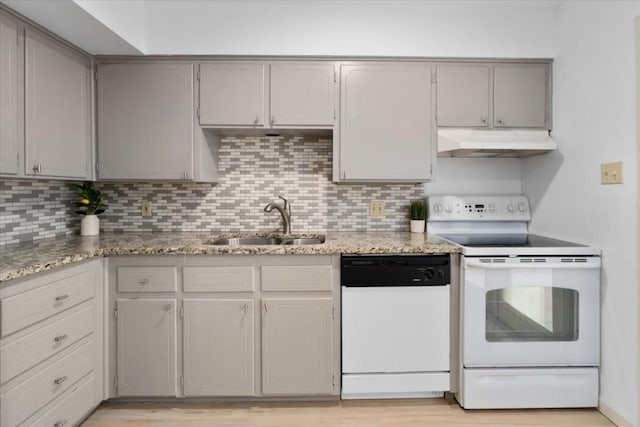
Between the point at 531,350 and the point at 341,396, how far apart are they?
1.09 m

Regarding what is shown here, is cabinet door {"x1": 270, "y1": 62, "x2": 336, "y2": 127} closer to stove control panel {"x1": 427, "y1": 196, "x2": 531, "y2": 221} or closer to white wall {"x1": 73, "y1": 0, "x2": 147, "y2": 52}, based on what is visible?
white wall {"x1": 73, "y1": 0, "x2": 147, "y2": 52}

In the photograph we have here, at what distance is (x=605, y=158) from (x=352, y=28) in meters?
1.64

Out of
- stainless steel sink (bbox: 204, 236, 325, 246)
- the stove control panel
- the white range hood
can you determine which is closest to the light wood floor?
stainless steel sink (bbox: 204, 236, 325, 246)

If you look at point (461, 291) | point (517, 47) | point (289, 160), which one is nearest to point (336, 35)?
point (289, 160)

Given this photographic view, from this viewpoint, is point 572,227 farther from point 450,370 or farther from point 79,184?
point 79,184

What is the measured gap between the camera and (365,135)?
2439mm

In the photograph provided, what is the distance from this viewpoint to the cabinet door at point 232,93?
7.89ft

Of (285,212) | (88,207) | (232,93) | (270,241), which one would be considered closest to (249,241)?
(270,241)

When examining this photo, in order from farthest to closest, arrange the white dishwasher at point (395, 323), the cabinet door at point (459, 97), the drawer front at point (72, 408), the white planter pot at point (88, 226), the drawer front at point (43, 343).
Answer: the white planter pot at point (88, 226), the cabinet door at point (459, 97), the white dishwasher at point (395, 323), the drawer front at point (72, 408), the drawer front at point (43, 343)

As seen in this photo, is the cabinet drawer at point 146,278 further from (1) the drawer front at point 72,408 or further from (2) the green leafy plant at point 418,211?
(2) the green leafy plant at point 418,211

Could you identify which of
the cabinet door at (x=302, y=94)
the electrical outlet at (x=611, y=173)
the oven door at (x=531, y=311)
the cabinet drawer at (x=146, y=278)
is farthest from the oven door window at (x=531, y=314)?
the cabinet drawer at (x=146, y=278)

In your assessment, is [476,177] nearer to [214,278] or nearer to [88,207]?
[214,278]

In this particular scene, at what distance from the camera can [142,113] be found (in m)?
2.41

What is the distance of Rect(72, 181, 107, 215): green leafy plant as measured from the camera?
2.54 meters
